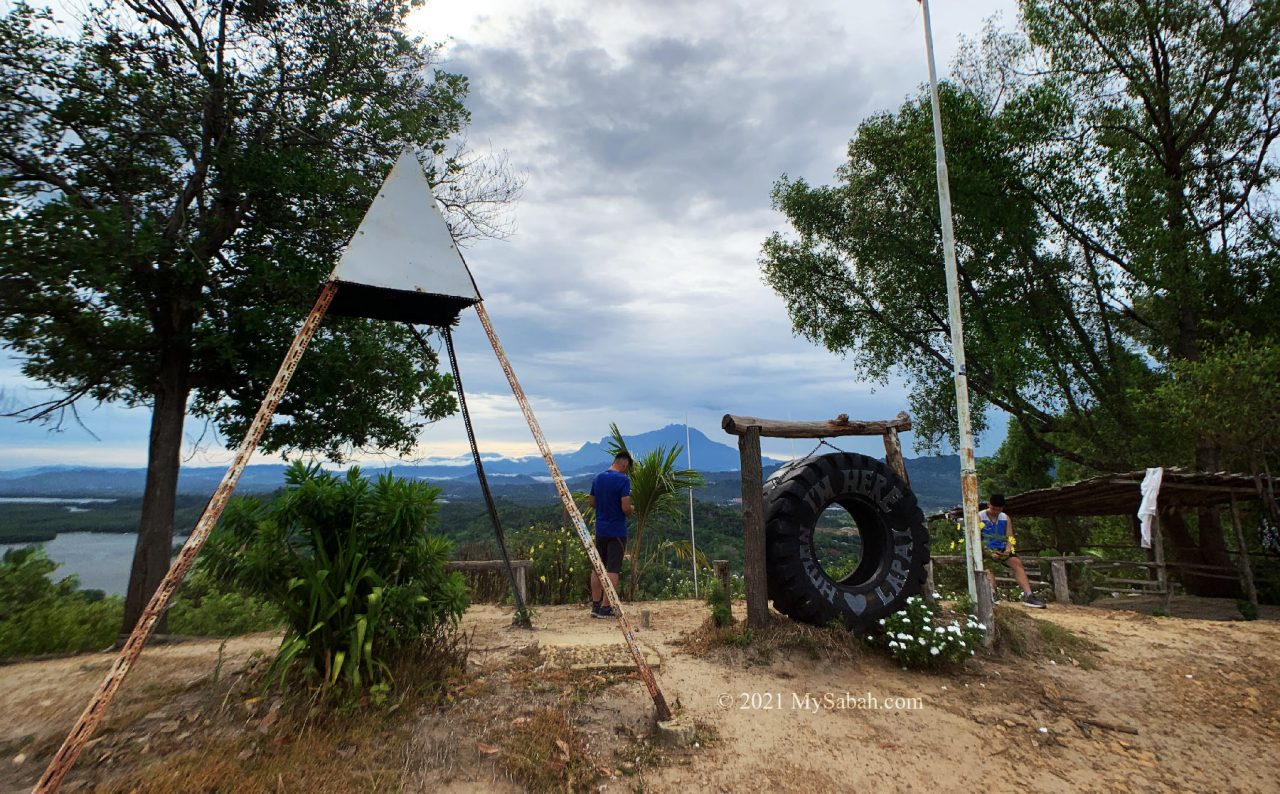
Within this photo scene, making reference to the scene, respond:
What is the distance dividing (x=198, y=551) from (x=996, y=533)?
10.2 metres

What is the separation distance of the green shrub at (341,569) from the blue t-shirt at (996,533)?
27.2 feet

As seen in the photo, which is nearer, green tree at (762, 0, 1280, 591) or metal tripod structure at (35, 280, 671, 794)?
metal tripod structure at (35, 280, 671, 794)

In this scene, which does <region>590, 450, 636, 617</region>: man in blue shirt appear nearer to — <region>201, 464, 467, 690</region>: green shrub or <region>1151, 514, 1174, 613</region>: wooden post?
<region>201, 464, 467, 690</region>: green shrub

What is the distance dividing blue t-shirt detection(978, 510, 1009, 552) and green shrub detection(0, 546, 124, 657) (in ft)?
39.9

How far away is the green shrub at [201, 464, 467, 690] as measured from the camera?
4.23 meters

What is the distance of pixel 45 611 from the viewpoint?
7.04m

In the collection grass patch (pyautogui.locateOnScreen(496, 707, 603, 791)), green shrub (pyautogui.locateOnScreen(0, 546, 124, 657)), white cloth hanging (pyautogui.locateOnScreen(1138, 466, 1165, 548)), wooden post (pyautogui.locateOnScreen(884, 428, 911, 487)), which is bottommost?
grass patch (pyautogui.locateOnScreen(496, 707, 603, 791))

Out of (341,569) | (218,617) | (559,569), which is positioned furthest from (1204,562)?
(218,617)

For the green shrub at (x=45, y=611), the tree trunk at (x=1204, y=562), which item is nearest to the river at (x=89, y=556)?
the green shrub at (x=45, y=611)

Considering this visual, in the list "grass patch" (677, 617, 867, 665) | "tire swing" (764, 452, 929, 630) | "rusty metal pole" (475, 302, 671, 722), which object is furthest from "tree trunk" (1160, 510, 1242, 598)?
"rusty metal pole" (475, 302, 671, 722)

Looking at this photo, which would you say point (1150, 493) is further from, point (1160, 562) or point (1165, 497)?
point (1165, 497)

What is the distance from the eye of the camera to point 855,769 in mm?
4055

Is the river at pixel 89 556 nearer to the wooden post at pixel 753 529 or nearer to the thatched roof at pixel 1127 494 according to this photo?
the wooden post at pixel 753 529

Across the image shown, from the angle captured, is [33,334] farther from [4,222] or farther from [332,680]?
[332,680]
